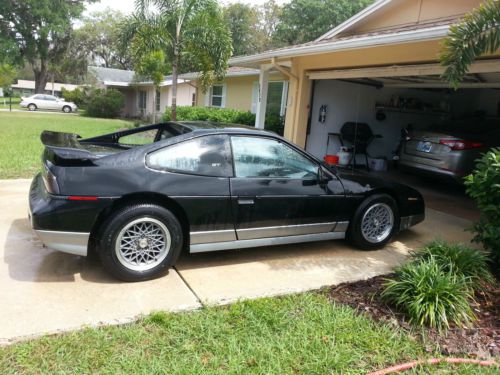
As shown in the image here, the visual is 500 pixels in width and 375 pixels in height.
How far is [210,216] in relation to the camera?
3.93m

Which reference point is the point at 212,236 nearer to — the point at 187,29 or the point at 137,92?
the point at 187,29

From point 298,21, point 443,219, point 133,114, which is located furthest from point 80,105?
point 443,219

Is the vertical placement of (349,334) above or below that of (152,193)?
below

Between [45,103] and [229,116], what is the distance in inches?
977

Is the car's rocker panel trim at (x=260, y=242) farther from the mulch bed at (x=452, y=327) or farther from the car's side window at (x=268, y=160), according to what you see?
the mulch bed at (x=452, y=327)

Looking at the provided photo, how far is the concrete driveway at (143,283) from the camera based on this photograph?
3135 millimetres

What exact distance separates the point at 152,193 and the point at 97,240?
63 cm

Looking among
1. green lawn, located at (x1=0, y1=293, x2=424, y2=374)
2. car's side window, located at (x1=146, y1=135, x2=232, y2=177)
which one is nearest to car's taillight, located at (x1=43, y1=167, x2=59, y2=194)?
car's side window, located at (x1=146, y1=135, x2=232, y2=177)

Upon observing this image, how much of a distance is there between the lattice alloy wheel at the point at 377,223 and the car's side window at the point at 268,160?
929 millimetres

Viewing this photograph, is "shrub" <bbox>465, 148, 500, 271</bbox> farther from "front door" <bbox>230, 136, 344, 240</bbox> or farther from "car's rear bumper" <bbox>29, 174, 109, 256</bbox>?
"car's rear bumper" <bbox>29, 174, 109, 256</bbox>

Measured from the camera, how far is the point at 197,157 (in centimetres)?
398

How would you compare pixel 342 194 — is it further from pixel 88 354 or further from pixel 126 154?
pixel 88 354

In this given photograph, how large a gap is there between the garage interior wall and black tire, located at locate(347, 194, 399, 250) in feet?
17.7

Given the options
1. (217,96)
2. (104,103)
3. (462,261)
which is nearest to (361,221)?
(462,261)
